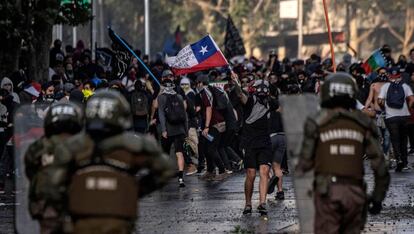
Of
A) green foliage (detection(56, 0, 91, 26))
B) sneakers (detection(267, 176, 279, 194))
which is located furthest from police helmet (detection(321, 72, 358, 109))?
green foliage (detection(56, 0, 91, 26))

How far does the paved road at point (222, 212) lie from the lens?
1468 centimetres

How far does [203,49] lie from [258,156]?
679cm

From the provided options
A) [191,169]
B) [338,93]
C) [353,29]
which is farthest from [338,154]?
[353,29]

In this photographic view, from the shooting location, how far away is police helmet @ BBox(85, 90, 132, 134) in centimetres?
809

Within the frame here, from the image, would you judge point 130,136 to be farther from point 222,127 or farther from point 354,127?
point 222,127

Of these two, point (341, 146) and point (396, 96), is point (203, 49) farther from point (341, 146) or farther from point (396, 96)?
point (341, 146)

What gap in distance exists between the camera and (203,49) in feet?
74.3

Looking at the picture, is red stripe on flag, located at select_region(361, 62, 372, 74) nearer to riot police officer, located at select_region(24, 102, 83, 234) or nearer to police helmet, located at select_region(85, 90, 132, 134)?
riot police officer, located at select_region(24, 102, 83, 234)

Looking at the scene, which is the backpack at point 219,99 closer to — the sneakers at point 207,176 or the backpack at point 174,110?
the sneakers at point 207,176

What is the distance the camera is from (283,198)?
1791cm

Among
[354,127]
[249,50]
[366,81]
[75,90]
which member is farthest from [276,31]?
[354,127]

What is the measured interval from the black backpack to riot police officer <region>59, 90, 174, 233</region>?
1579 centimetres

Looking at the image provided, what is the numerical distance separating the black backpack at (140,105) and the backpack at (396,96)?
4.29 meters

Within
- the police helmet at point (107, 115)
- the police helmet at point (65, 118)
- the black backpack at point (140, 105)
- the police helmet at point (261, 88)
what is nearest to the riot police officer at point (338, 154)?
the police helmet at point (65, 118)
